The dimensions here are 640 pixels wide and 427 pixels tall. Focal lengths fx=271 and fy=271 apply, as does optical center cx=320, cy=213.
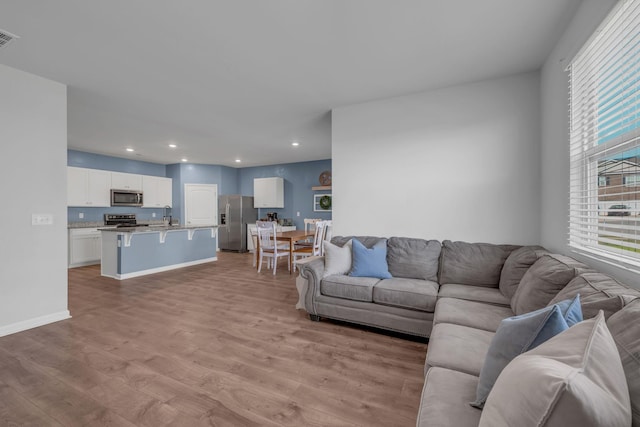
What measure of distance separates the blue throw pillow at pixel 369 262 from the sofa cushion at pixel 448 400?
1.57 m

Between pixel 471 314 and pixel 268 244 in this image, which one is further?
pixel 268 244

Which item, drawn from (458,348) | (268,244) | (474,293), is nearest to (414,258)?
(474,293)

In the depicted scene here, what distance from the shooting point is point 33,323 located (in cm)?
274

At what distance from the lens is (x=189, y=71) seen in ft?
8.95

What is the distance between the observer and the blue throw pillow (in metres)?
2.87

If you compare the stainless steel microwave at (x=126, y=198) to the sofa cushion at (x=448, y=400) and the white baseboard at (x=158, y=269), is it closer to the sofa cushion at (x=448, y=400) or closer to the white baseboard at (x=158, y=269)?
the white baseboard at (x=158, y=269)

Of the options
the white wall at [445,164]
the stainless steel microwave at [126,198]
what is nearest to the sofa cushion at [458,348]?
the white wall at [445,164]

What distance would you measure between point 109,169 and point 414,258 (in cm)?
736

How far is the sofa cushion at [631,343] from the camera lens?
70 centimetres

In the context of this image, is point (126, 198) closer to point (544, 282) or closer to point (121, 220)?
point (121, 220)

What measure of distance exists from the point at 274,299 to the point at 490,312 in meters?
2.52

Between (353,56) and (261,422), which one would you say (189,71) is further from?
(261,422)

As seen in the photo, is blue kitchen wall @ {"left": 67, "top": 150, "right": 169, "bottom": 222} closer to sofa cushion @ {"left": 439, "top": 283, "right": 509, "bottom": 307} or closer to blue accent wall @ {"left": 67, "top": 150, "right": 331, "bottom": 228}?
blue accent wall @ {"left": 67, "top": 150, "right": 331, "bottom": 228}

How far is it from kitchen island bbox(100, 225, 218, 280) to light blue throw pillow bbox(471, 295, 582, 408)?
213 inches
